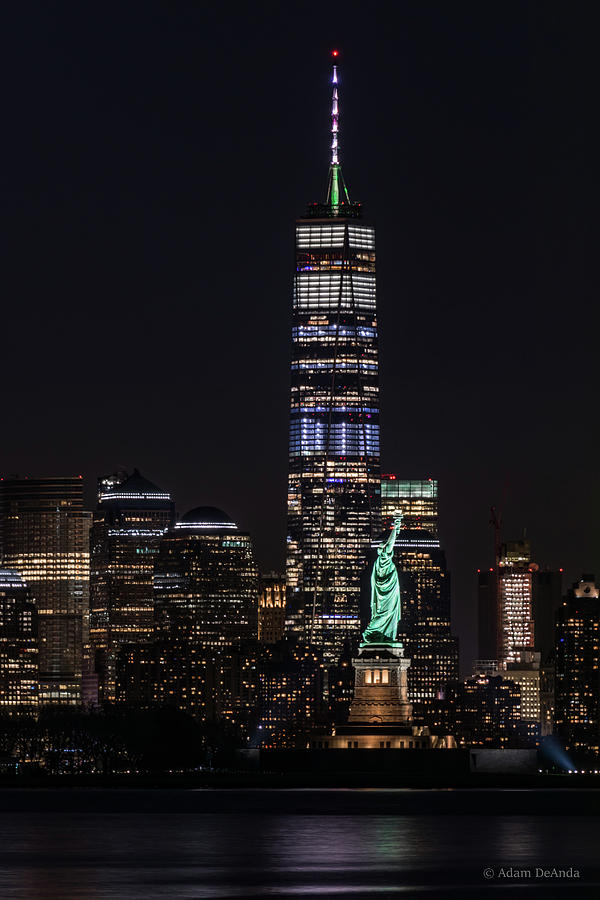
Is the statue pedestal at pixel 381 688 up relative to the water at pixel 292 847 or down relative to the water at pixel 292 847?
up

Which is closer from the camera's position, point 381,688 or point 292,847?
point 292,847

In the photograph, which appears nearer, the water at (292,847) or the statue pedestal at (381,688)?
the water at (292,847)

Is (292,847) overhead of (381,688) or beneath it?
beneath

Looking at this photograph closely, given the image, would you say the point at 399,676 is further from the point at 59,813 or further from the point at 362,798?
the point at 59,813

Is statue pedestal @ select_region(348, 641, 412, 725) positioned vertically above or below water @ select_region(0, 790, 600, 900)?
above

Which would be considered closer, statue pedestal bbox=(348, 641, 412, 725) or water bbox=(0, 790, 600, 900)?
water bbox=(0, 790, 600, 900)
